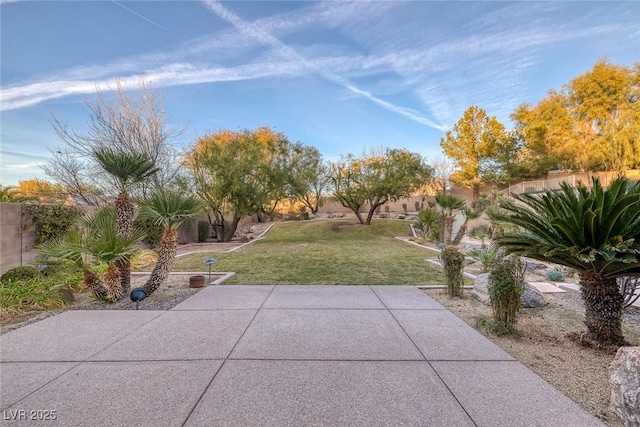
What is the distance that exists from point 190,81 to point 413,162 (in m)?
14.1

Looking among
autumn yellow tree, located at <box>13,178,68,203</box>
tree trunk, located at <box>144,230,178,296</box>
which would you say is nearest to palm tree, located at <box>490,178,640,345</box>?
tree trunk, located at <box>144,230,178,296</box>

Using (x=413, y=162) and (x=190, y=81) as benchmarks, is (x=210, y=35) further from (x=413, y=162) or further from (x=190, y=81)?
(x=413, y=162)

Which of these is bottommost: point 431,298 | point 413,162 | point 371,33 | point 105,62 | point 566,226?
point 431,298

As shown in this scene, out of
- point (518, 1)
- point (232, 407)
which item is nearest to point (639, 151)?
point (518, 1)

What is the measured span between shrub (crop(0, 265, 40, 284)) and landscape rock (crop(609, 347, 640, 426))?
8.35 meters

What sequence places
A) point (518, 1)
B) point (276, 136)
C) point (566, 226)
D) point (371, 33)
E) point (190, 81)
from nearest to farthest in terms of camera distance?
point (566, 226)
point (518, 1)
point (371, 33)
point (190, 81)
point (276, 136)

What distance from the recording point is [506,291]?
364cm

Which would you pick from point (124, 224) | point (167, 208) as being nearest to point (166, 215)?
point (167, 208)

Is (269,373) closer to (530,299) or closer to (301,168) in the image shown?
(530,299)

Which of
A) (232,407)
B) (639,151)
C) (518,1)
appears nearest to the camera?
(232,407)

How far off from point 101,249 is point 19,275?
2254mm

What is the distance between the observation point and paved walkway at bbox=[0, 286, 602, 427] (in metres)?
2.10

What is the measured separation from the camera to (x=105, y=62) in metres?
10.9

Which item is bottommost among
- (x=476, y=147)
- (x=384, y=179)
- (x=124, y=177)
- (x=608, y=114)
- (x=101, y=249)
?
(x=101, y=249)
